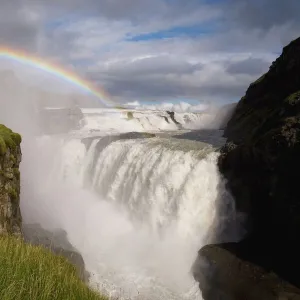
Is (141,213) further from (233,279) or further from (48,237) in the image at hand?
(233,279)

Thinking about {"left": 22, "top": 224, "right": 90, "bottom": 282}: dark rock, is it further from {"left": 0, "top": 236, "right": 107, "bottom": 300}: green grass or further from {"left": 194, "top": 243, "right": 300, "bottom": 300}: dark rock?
{"left": 0, "top": 236, "right": 107, "bottom": 300}: green grass

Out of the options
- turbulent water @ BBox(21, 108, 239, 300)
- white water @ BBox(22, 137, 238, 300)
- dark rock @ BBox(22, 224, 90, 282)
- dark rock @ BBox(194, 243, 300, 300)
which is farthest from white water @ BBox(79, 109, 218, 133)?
dark rock @ BBox(194, 243, 300, 300)

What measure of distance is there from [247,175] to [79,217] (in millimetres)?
9074

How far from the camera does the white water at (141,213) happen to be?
1334 centimetres

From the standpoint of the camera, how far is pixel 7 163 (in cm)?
1105

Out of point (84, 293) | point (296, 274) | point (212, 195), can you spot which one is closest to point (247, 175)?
point (212, 195)

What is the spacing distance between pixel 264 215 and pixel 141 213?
6056 mm

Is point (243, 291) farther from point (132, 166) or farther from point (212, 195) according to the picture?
point (132, 166)

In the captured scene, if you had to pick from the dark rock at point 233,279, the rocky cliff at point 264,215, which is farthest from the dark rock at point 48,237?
the rocky cliff at point 264,215

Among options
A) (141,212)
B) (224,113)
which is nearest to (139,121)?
(224,113)

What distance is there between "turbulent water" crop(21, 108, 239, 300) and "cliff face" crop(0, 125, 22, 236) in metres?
3.09

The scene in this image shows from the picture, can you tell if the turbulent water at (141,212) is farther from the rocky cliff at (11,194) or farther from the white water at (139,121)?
the white water at (139,121)

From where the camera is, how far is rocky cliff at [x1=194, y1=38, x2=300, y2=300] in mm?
11336

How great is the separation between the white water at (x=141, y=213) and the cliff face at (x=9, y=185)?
10.8 feet
